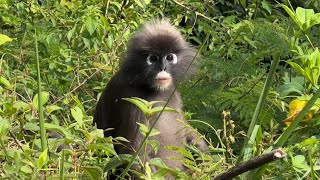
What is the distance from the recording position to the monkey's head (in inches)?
159

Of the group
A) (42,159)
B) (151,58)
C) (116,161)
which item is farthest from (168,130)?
(42,159)

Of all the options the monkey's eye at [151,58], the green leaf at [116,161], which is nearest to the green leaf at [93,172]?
the green leaf at [116,161]

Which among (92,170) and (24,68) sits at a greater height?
(92,170)

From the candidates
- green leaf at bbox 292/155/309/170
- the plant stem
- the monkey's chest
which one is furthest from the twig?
the monkey's chest

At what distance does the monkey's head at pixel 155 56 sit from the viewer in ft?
13.3

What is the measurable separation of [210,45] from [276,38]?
0.92 m

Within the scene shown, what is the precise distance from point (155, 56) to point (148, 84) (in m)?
0.16

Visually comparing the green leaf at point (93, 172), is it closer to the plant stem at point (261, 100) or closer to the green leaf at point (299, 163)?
the plant stem at point (261, 100)

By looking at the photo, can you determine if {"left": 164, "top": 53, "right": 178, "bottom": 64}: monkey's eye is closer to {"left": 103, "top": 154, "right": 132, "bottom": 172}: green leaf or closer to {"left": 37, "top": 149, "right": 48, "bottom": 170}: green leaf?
{"left": 103, "top": 154, "right": 132, "bottom": 172}: green leaf

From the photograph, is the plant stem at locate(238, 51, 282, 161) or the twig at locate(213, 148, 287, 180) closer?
the twig at locate(213, 148, 287, 180)

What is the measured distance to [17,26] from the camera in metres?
5.09

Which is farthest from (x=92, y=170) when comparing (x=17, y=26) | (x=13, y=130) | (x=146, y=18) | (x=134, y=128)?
A: (x=146, y=18)

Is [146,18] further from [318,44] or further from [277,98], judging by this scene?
[277,98]

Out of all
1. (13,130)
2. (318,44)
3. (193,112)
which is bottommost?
(193,112)
